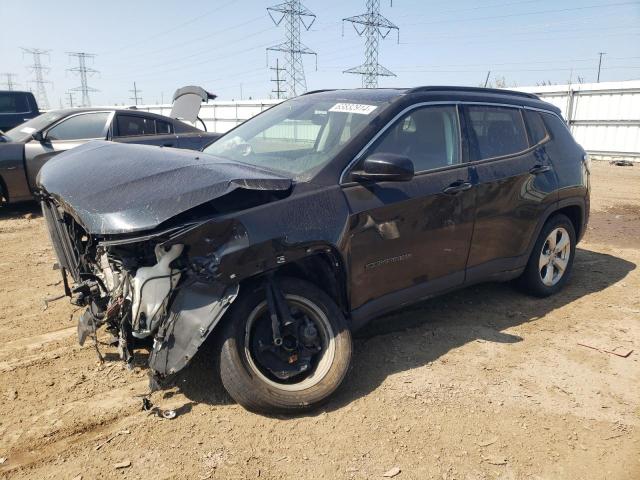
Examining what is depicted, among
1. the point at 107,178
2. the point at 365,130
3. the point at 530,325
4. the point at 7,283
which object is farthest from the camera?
the point at 7,283

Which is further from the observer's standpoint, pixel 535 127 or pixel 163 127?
pixel 163 127

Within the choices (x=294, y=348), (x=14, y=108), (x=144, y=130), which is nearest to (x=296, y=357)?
(x=294, y=348)

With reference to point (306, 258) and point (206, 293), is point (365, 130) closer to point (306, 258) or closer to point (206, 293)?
point (306, 258)

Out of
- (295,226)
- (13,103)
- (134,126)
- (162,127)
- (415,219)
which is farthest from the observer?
(13,103)

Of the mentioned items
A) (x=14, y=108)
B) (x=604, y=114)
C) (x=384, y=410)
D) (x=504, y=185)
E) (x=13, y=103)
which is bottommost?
(x=384, y=410)

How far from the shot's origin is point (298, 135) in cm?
391

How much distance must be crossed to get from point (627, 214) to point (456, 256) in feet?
22.8

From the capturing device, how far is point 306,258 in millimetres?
3123

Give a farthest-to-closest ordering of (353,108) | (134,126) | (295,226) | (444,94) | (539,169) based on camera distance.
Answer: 1. (134,126)
2. (539,169)
3. (444,94)
4. (353,108)
5. (295,226)

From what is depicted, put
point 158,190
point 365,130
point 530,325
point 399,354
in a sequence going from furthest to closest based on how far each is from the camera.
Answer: point 530,325, point 399,354, point 365,130, point 158,190

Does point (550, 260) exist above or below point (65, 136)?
below

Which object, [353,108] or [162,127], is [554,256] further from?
[162,127]

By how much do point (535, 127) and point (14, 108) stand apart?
13.9 metres

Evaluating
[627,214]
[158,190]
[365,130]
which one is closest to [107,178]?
[158,190]
